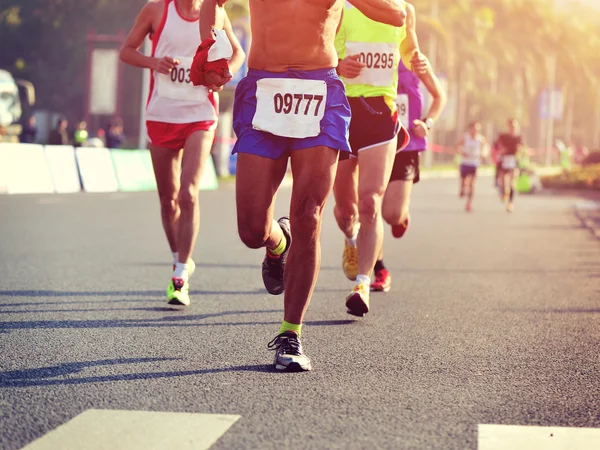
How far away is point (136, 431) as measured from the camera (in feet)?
13.2

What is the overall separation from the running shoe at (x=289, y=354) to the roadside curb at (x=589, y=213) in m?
11.9

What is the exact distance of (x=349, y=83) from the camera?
754 cm

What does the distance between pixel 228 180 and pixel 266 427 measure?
1187 inches

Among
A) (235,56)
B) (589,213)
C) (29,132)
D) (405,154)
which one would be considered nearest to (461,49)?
(29,132)

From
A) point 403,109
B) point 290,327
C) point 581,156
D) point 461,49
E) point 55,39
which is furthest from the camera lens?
point 461,49

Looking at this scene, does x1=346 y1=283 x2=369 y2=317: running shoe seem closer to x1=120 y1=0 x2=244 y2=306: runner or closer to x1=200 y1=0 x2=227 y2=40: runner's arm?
x1=120 y1=0 x2=244 y2=306: runner

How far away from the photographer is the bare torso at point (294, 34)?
18.1ft

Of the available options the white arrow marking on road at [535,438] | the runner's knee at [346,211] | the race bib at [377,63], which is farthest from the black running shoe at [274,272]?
the white arrow marking on road at [535,438]

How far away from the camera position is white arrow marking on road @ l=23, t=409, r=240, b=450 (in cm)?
383

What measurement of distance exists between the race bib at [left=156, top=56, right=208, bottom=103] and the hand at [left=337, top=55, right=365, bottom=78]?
0.89 m

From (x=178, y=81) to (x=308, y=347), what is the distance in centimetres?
236

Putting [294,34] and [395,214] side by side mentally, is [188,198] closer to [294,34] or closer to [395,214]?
[395,214]

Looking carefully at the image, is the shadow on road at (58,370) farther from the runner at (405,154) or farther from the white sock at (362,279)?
the runner at (405,154)

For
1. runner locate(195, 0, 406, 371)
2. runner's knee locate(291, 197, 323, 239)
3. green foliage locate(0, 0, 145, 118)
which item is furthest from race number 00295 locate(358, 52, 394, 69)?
green foliage locate(0, 0, 145, 118)
